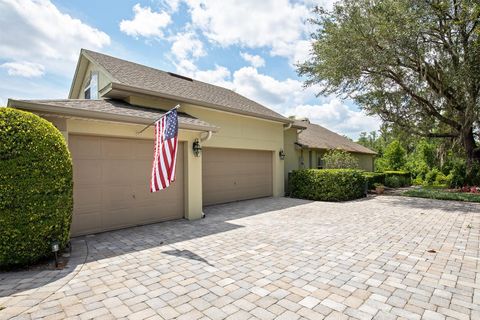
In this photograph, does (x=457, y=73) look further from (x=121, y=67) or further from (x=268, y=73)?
(x=121, y=67)

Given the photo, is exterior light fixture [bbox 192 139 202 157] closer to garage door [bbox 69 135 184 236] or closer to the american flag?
garage door [bbox 69 135 184 236]

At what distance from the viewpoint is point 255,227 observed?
280 inches

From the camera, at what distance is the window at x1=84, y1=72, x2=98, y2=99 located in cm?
1023

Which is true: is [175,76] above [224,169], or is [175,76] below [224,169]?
above

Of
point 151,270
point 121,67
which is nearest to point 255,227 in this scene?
point 151,270

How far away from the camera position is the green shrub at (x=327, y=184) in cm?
1175

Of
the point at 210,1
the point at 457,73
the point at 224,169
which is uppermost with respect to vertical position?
the point at 210,1

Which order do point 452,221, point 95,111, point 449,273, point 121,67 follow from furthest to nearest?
point 121,67
point 452,221
point 95,111
point 449,273

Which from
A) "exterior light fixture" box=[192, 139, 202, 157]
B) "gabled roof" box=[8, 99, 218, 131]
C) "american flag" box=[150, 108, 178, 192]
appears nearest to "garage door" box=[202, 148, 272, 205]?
"exterior light fixture" box=[192, 139, 202, 157]

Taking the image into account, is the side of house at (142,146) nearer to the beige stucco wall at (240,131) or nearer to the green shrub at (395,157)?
the beige stucco wall at (240,131)

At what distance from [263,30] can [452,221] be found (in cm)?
966

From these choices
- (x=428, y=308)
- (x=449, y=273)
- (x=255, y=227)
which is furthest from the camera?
(x=255, y=227)

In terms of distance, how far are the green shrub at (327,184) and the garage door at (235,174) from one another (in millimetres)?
1469

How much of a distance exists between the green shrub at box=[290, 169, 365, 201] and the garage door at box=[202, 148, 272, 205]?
1469mm
